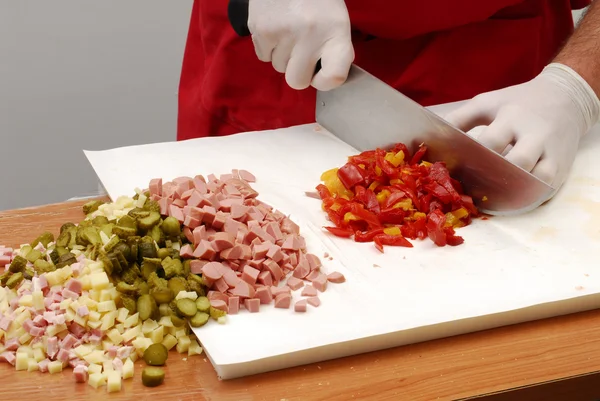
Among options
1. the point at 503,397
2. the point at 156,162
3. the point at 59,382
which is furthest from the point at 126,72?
the point at 503,397

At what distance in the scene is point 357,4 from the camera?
6.36ft

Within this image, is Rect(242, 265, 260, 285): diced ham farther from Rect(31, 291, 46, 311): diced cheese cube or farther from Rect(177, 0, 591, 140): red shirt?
Rect(177, 0, 591, 140): red shirt

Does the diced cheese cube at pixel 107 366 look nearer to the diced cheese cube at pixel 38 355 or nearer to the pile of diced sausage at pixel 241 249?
the diced cheese cube at pixel 38 355

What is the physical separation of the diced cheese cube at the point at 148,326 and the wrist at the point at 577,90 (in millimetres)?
1163

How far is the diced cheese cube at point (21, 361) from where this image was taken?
123 cm

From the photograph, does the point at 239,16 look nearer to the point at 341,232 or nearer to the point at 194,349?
the point at 341,232

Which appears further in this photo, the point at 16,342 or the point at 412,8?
the point at 412,8

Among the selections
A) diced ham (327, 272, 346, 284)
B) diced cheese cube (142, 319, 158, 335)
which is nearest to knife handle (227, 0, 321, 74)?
diced ham (327, 272, 346, 284)

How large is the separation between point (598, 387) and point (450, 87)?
1.07 meters

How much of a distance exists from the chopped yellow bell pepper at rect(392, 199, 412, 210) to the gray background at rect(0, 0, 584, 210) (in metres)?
2.08

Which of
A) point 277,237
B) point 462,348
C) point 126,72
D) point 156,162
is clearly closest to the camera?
point 462,348

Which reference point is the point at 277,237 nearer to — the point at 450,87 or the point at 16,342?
the point at 16,342

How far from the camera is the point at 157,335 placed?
4.15ft

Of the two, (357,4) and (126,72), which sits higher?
(357,4)
